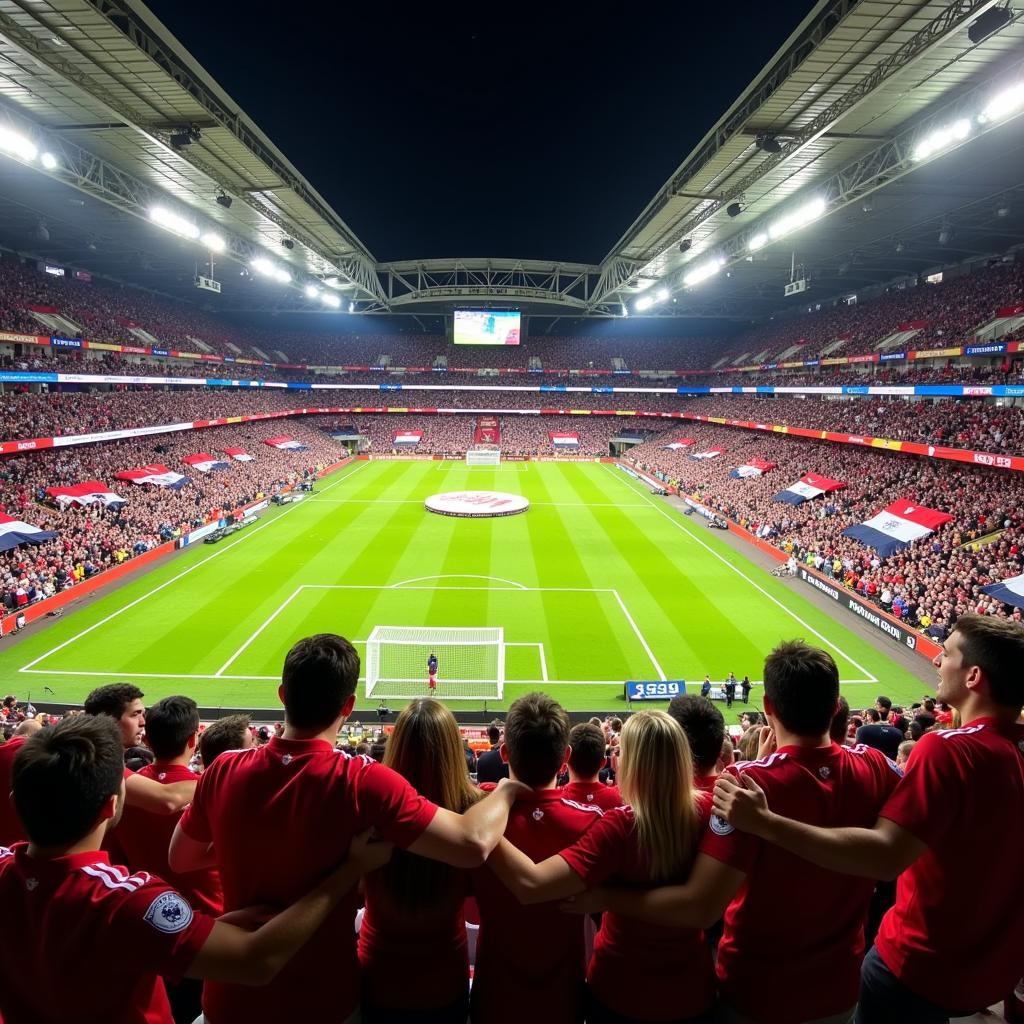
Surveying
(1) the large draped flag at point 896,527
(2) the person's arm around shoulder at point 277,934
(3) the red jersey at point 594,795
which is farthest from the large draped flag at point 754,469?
(2) the person's arm around shoulder at point 277,934

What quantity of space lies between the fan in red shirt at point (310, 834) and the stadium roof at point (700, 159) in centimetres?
1944

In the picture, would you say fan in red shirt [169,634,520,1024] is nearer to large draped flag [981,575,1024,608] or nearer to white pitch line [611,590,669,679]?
white pitch line [611,590,669,679]

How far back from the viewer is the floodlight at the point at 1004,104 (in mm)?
16250

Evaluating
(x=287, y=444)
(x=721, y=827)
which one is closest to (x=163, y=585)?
(x=721, y=827)

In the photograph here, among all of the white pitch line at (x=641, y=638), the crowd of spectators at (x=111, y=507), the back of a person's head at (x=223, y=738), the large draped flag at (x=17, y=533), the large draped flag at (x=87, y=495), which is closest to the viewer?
the back of a person's head at (x=223, y=738)

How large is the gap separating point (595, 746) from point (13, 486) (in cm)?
3579

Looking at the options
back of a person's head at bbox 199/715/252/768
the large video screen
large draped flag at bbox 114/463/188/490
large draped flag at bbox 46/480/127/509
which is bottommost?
large draped flag at bbox 46/480/127/509

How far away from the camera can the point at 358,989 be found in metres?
2.89

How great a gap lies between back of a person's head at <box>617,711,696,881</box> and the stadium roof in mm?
18644

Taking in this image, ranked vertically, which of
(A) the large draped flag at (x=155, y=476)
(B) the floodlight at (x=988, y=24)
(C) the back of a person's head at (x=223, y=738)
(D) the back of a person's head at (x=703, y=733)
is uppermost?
(B) the floodlight at (x=988, y=24)

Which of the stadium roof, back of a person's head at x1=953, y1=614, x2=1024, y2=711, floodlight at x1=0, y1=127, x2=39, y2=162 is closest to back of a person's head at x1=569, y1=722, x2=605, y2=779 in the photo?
back of a person's head at x1=953, y1=614, x2=1024, y2=711

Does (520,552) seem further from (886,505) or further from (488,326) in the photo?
(488,326)

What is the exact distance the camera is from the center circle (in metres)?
40.9

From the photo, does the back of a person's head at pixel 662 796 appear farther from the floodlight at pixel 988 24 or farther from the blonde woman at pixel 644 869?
the floodlight at pixel 988 24
